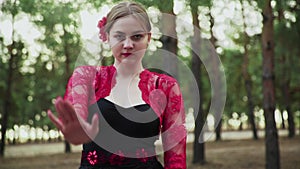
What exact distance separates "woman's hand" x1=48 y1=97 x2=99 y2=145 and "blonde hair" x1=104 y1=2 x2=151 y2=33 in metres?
0.51

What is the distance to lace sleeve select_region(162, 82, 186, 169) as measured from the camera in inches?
65.2

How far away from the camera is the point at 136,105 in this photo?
162 cm

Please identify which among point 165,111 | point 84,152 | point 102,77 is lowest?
point 84,152

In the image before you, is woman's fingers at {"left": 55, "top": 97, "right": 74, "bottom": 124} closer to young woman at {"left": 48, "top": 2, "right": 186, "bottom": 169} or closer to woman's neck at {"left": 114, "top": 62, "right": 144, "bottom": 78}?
young woman at {"left": 48, "top": 2, "right": 186, "bottom": 169}

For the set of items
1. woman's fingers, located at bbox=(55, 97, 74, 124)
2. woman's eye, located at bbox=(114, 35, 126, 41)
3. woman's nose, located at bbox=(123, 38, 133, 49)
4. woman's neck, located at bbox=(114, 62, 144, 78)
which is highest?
woman's eye, located at bbox=(114, 35, 126, 41)

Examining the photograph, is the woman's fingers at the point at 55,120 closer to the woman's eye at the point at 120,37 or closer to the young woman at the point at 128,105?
the young woman at the point at 128,105

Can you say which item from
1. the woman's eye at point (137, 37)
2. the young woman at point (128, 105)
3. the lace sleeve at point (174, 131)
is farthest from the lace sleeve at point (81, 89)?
the lace sleeve at point (174, 131)

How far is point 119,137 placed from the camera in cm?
159

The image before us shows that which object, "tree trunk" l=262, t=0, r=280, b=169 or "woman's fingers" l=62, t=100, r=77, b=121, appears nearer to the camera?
"woman's fingers" l=62, t=100, r=77, b=121

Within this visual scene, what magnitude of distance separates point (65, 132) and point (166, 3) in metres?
4.03

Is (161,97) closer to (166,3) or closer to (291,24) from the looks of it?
(166,3)

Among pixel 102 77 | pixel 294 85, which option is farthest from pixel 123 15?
pixel 294 85

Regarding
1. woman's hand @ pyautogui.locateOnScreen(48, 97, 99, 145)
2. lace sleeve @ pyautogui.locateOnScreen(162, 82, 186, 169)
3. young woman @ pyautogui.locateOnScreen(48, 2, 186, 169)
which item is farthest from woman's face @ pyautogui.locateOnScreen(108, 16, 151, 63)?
woman's hand @ pyautogui.locateOnScreen(48, 97, 99, 145)

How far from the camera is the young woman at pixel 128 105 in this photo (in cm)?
159
